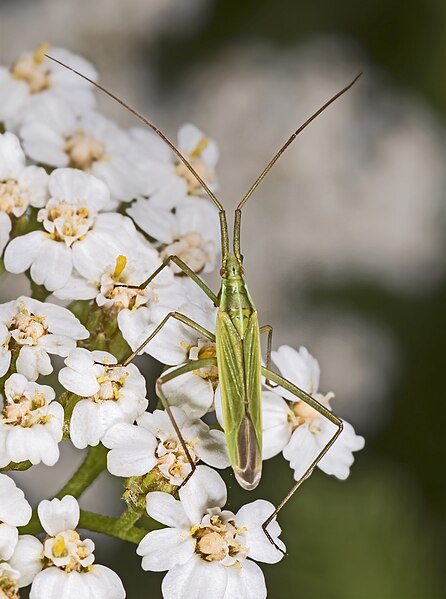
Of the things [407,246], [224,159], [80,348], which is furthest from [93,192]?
[407,246]

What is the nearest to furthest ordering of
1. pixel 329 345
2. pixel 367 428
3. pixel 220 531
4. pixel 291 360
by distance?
1. pixel 220 531
2. pixel 291 360
3. pixel 367 428
4. pixel 329 345

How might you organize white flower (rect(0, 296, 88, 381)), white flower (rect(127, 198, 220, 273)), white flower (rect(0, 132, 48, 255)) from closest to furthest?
white flower (rect(0, 296, 88, 381)) → white flower (rect(0, 132, 48, 255)) → white flower (rect(127, 198, 220, 273))

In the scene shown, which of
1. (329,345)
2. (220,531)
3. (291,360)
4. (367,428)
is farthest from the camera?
(329,345)

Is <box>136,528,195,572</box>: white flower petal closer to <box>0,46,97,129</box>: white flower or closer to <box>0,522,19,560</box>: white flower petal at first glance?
<box>0,522,19,560</box>: white flower petal

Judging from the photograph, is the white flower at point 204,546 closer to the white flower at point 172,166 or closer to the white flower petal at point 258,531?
the white flower petal at point 258,531

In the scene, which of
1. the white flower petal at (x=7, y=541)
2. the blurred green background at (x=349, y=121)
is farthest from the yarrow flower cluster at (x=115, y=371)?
the blurred green background at (x=349, y=121)

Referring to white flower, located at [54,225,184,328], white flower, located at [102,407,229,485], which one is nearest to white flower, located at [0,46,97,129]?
white flower, located at [54,225,184,328]

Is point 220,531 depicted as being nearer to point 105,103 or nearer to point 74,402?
point 74,402
